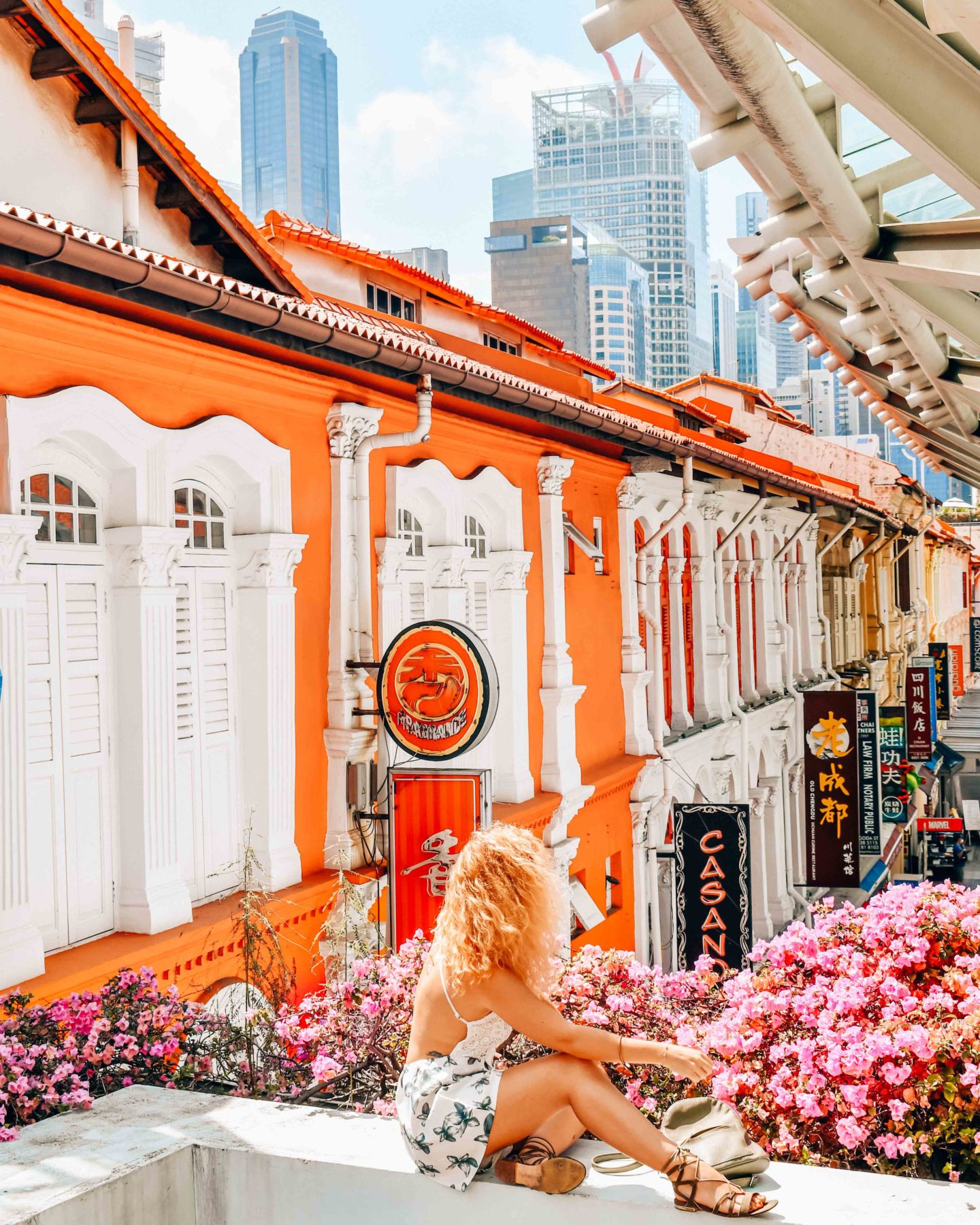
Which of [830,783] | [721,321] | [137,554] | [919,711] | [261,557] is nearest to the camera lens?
[137,554]

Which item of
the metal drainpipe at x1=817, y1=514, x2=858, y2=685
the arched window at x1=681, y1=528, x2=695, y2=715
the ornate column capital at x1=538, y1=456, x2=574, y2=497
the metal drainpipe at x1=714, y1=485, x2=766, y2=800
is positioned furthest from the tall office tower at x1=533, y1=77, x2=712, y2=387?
the ornate column capital at x1=538, y1=456, x2=574, y2=497

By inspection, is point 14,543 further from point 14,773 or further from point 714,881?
point 714,881

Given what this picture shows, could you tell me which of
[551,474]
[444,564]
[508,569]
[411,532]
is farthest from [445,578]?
[551,474]

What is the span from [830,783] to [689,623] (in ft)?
9.89

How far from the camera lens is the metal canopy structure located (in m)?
2.87

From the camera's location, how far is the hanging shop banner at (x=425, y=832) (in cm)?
828

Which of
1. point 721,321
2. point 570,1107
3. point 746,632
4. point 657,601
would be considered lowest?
point 570,1107

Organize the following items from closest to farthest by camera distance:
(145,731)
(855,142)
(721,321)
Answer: (855,142) → (145,731) → (721,321)

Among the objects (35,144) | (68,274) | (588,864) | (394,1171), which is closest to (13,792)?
(68,274)

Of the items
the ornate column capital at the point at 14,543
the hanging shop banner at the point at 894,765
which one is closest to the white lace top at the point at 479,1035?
the ornate column capital at the point at 14,543

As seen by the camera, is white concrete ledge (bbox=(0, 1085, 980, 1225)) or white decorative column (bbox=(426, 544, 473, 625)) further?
white decorative column (bbox=(426, 544, 473, 625))

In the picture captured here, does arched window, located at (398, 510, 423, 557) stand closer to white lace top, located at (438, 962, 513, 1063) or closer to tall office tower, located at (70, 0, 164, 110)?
white lace top, located at (438, 962, 513, 1063)

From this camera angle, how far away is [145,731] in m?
6.98

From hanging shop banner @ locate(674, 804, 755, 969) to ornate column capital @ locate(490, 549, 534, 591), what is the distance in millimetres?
3115
